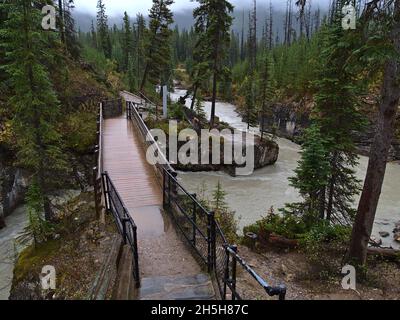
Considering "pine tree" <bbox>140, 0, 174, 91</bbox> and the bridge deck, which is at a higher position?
"pine tree" <bbox>140, 0, 174, 91</bbox>

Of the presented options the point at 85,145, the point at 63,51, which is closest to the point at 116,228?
the point at 85,145

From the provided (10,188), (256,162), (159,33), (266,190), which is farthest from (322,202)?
(159,33)

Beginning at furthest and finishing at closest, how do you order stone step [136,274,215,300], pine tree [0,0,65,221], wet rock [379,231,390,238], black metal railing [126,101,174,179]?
1. wet rock [379,231,390,238]
2. pine tree [0,0,65,221]
3. black metal railing [126,101,174,179]
4. stone step [136,274,215,300]

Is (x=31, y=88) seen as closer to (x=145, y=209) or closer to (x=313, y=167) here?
(x=145, y=209)

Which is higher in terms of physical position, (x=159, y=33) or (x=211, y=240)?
(x=159, y=33)

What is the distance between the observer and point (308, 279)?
9.01 m

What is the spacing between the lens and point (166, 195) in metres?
10.5

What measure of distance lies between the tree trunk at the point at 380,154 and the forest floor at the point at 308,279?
824mm

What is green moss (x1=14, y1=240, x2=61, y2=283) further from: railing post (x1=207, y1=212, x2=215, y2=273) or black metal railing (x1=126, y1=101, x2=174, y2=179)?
railing post (x1=207, y1=212, x2=215, y2=273)

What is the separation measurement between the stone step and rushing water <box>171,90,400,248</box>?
35.8 feet

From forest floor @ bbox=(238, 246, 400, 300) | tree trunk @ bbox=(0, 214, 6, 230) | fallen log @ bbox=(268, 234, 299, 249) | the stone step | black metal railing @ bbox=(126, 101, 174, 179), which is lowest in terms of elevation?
tree trunk @ bbox=(0, 214, 6, 230)

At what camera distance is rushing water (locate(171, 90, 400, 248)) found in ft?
61.5

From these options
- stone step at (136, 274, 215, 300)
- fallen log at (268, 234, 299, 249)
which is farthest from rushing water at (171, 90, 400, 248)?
stone step at (136, 274, 215, 300)

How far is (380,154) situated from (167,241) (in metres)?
5.71
